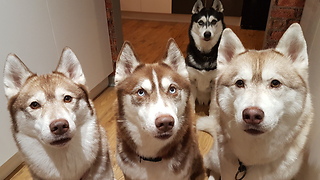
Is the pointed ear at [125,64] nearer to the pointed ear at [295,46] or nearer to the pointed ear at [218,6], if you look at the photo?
the pointed ear at [295,46]

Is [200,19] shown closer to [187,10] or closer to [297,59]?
[297,59]

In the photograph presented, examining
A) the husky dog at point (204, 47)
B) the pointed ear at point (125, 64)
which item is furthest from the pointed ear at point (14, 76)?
the husky dog at point (204, 47)

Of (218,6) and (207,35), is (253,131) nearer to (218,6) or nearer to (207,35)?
(207,35)

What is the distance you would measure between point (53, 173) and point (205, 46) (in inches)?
81.8

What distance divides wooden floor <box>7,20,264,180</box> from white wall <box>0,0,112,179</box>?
27 centimetres

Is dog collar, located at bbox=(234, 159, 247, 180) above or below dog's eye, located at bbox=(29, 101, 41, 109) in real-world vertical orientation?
below

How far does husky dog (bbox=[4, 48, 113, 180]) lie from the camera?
141cm

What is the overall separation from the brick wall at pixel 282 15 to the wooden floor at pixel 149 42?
135cm

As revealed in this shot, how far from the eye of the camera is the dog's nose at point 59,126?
135 centimetres

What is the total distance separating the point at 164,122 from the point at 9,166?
168cm

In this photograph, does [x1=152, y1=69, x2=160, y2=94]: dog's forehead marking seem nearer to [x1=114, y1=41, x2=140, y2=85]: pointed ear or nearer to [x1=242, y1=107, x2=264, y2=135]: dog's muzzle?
[x1=114, y1=41, x2=140, y2=85]: pointed ear

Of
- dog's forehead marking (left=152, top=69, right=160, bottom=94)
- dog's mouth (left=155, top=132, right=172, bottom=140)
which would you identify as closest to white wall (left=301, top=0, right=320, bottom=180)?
dog's mouth (left=155, top=132, right=172, bottom=140)

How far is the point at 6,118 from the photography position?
2.14 m

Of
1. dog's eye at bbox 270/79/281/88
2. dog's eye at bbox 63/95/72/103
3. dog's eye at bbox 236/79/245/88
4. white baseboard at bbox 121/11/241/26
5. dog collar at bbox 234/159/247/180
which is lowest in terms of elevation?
white baseboard at bbox 121/11/241/26
